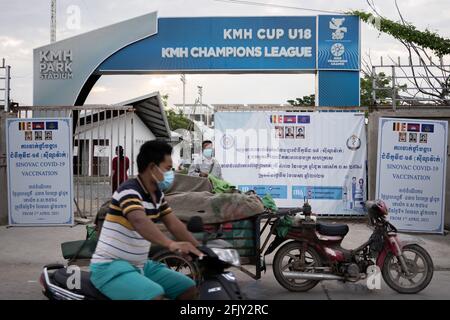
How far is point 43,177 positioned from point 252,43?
5114 mm

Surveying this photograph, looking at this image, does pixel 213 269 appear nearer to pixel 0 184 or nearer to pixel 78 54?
pixel 0 184

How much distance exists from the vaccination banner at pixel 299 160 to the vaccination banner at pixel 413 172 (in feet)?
2.42

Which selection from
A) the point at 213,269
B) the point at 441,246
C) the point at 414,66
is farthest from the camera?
the point at 414,66

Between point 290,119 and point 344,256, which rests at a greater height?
point 290,119

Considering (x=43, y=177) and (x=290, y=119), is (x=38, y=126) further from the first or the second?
(x=290, y=119)

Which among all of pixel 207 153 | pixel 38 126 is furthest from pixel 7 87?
pixel 207 153

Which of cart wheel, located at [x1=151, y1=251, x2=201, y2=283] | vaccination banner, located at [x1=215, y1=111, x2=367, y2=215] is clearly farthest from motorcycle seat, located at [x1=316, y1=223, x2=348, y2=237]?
vaccination banner, located at [x1=215, y1=111, x2=367, y2=215]

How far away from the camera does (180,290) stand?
349 cm

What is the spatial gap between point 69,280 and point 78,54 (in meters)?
9.79

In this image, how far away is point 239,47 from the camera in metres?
12.2

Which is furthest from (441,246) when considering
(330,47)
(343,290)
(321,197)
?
(330,47)

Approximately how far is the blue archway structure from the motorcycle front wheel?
20.8 ft

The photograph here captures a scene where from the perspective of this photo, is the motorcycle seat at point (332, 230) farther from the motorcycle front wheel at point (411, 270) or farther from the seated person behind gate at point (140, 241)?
the seated person behind gate at point (140, 241)

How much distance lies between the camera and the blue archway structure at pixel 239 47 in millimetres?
12094
